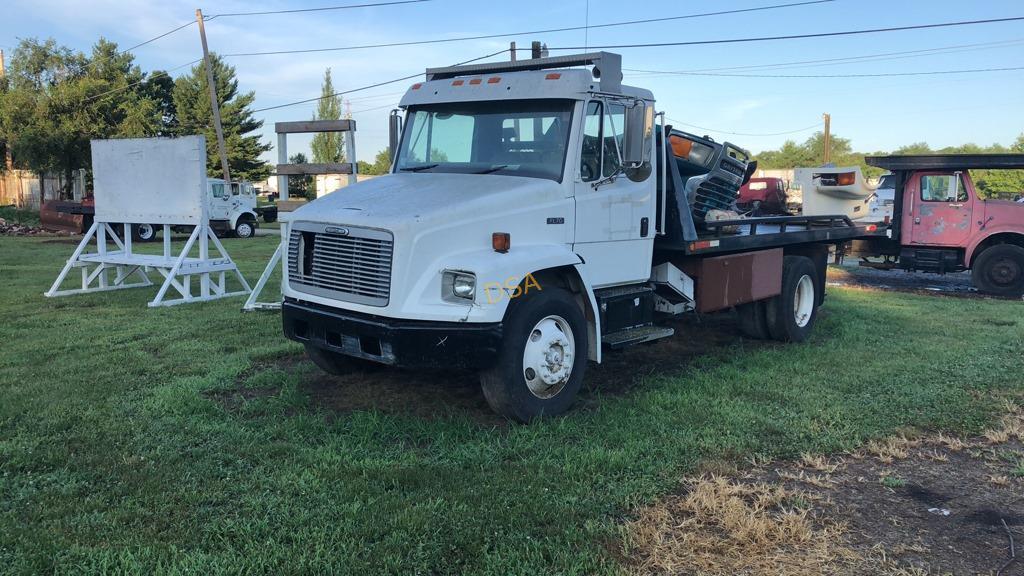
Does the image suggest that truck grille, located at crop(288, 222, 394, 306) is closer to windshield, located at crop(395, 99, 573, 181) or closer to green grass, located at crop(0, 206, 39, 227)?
windshield, located at crop(395, 99, 573, 181)

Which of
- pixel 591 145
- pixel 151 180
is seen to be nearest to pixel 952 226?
pixel 591 145

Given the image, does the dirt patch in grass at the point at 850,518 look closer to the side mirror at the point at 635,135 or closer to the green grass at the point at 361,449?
the green grass at the point at 361,449

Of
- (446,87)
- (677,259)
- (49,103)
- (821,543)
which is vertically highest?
(49,103)

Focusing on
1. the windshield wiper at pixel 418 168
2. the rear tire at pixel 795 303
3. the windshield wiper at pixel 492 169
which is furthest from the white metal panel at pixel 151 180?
the rear tire at pixel 795 303

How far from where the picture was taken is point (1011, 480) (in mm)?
4535

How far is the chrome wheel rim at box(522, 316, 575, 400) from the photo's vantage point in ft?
17.5

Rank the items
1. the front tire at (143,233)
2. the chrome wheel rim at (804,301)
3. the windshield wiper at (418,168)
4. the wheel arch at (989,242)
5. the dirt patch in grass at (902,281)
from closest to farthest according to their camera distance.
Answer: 1. the windshield wiper at (418,168)
2. the chrome wheel rim at (804,301)
3. the wheel arch at (989,242)
4. the dirt patch in grass at (902,281)
5. the front tire at (143,233)

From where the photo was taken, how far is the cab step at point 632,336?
6.00m

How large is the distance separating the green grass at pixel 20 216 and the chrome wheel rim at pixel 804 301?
28.5m

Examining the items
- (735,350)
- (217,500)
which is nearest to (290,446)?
(217,500)

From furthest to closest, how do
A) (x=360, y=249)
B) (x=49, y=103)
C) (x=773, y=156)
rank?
(x=773, y=156) → (x=49, y=103) → (x=360, y=249)

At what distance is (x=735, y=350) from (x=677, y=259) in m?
1.61

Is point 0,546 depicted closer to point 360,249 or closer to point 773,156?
point 360,249

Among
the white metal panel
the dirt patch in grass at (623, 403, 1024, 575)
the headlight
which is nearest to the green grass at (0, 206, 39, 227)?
the white metal panel
